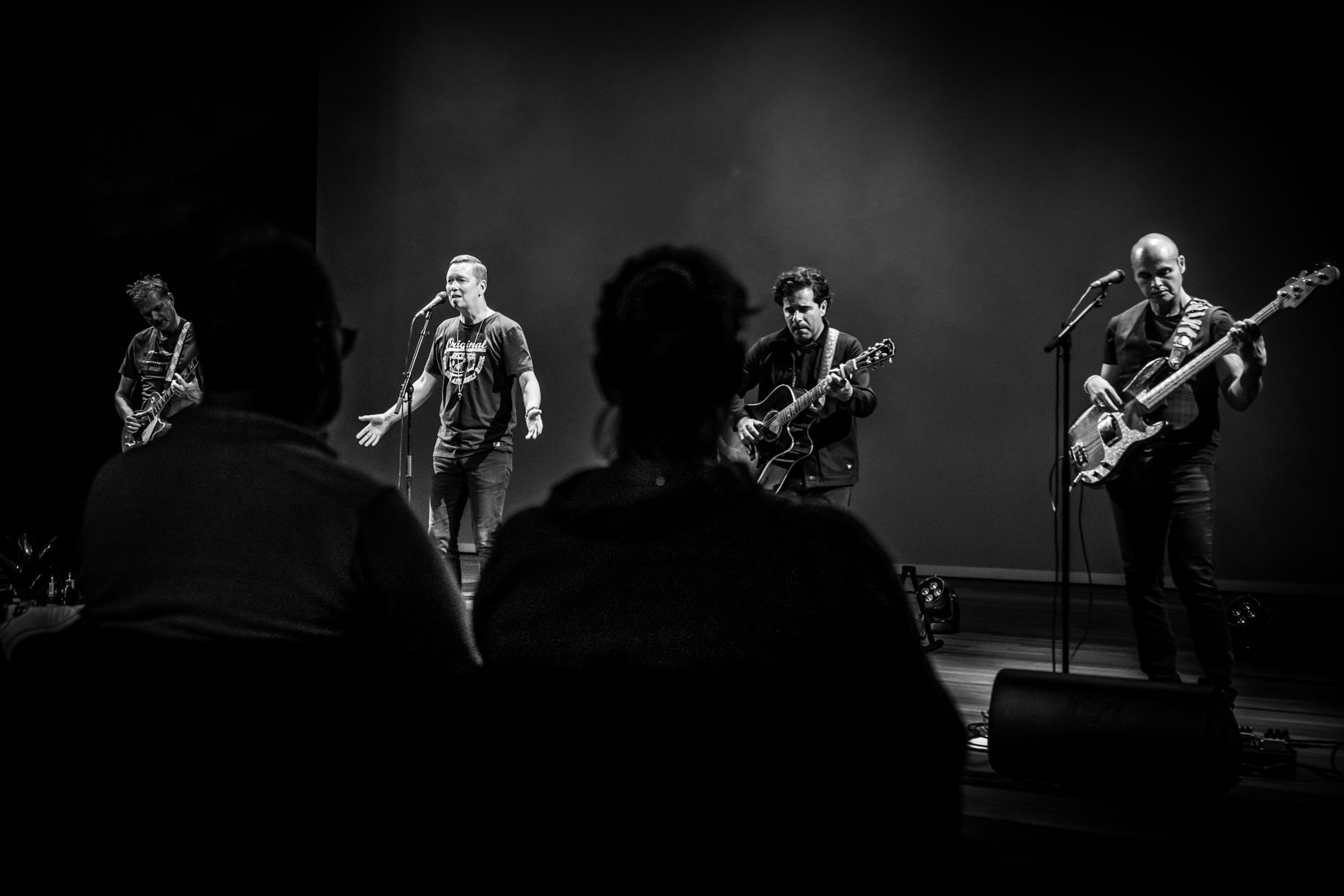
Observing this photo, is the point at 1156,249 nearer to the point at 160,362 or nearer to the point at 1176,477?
the point at 1176,477

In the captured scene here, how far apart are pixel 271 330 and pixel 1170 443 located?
314 cm

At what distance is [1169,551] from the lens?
3.63 meters

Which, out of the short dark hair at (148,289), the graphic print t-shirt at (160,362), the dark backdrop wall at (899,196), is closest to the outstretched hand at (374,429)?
the graphic print t-shirt at (160,362)

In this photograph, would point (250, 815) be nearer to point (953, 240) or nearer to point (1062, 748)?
point (1062, 748)

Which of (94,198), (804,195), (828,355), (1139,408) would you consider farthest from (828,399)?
(94,198)

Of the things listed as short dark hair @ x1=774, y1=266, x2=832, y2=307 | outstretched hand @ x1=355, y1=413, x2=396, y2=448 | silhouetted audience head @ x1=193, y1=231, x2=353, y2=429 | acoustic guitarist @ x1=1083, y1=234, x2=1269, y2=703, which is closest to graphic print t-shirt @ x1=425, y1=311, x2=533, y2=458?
outstretched hand @ x1=355, y1=413, x2=396, y2=448

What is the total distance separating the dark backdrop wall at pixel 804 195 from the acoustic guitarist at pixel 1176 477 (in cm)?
309

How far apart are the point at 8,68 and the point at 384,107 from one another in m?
2.92

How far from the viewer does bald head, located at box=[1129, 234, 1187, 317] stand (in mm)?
3658

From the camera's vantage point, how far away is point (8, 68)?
6.82 m

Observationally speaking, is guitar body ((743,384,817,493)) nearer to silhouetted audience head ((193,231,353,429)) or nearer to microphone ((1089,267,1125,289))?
microphone ((1089,267,1125,289))

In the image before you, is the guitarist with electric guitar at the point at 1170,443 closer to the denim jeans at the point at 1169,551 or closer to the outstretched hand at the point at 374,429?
the denim jeans at the point at 1169,551

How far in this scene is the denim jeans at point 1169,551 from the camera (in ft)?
11.8

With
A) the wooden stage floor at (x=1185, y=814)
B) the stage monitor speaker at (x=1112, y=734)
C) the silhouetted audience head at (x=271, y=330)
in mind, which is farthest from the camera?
the stage monitor speaker at (x=1112, y=734)
